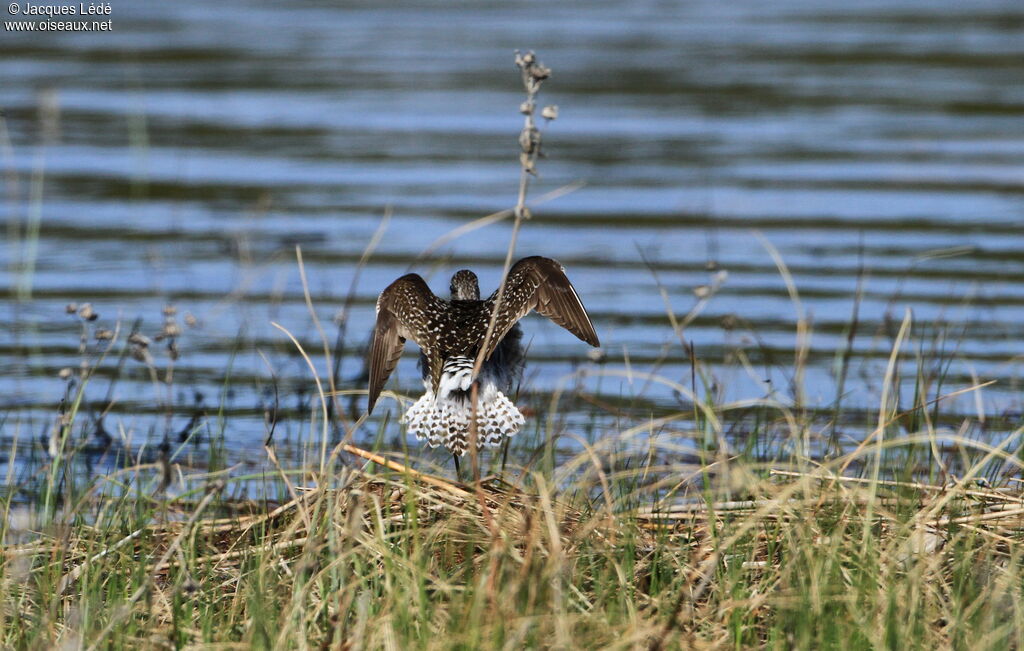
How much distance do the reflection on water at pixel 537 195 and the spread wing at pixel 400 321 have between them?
2.34ft

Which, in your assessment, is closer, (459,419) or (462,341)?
(459,419)

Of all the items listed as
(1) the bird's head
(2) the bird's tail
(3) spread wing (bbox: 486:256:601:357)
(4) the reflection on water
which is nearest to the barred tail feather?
(2) the bird's tail

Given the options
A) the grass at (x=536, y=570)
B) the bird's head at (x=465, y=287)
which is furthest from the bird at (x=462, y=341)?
the bird's head at (x=465, y=287)

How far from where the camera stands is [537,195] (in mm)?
12672

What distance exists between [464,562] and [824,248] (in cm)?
720

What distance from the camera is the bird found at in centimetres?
573

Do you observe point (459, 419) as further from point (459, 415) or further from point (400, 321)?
point (400, 321)

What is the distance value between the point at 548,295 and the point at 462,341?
35cm

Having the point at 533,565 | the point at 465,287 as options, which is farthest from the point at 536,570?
the point at 465,287

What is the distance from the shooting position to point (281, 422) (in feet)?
25.7

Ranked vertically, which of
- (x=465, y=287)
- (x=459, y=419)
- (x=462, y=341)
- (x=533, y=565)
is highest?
(x=465, y=287)

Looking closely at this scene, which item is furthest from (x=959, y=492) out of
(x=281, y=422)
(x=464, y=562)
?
(x=281, y=422)

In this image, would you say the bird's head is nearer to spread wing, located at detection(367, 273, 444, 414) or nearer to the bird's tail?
spread wing, located at detection(367, 273, 444, 414)

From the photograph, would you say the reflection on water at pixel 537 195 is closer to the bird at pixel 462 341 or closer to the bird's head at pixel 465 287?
the bird at pixel 462 341
